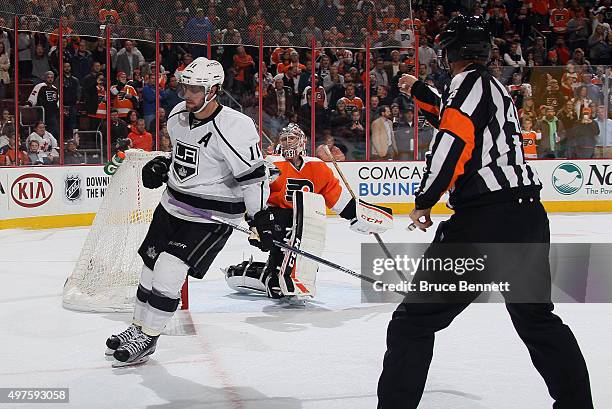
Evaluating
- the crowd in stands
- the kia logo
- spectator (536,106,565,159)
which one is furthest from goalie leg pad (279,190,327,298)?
spectator (536,106,565,159)

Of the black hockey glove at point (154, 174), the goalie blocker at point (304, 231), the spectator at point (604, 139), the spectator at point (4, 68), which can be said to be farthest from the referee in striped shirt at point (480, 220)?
the spectator at point (604, 139)

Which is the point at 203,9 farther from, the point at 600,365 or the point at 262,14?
the point at 600,365

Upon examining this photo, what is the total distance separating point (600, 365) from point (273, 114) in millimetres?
6876

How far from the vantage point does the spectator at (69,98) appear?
9414 millimetres

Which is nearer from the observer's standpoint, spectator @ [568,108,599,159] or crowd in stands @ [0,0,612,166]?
crowd in stands @ [0,0,612,166]

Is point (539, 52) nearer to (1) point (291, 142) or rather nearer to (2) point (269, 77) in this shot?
(2) point (269, 77)

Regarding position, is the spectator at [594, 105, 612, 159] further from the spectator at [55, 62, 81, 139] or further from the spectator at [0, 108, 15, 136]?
the spectator at [0, 108, 15, 136]

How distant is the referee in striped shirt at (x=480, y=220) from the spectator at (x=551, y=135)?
8369 millimetres

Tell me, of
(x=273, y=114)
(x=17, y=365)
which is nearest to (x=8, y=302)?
(x=17, y=365)

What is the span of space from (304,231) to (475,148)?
2.47 m

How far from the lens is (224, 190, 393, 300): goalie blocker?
4926mm

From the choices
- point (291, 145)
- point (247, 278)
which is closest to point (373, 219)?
point (291, 145)

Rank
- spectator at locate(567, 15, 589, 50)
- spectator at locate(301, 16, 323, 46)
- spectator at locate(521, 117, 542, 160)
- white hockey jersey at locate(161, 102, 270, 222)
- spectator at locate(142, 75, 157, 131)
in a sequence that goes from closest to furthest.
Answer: white hockey jersey at locate(161, 102, 270, 222) → spectator at locate(142, 75, 157, 131) → spectator at locate(301, 16, 323, 46) → spectator at locate(521, 117, 542, 160) → spectator at locate(567, 15, 589, 50)

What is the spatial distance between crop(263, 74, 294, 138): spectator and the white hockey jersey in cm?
644
